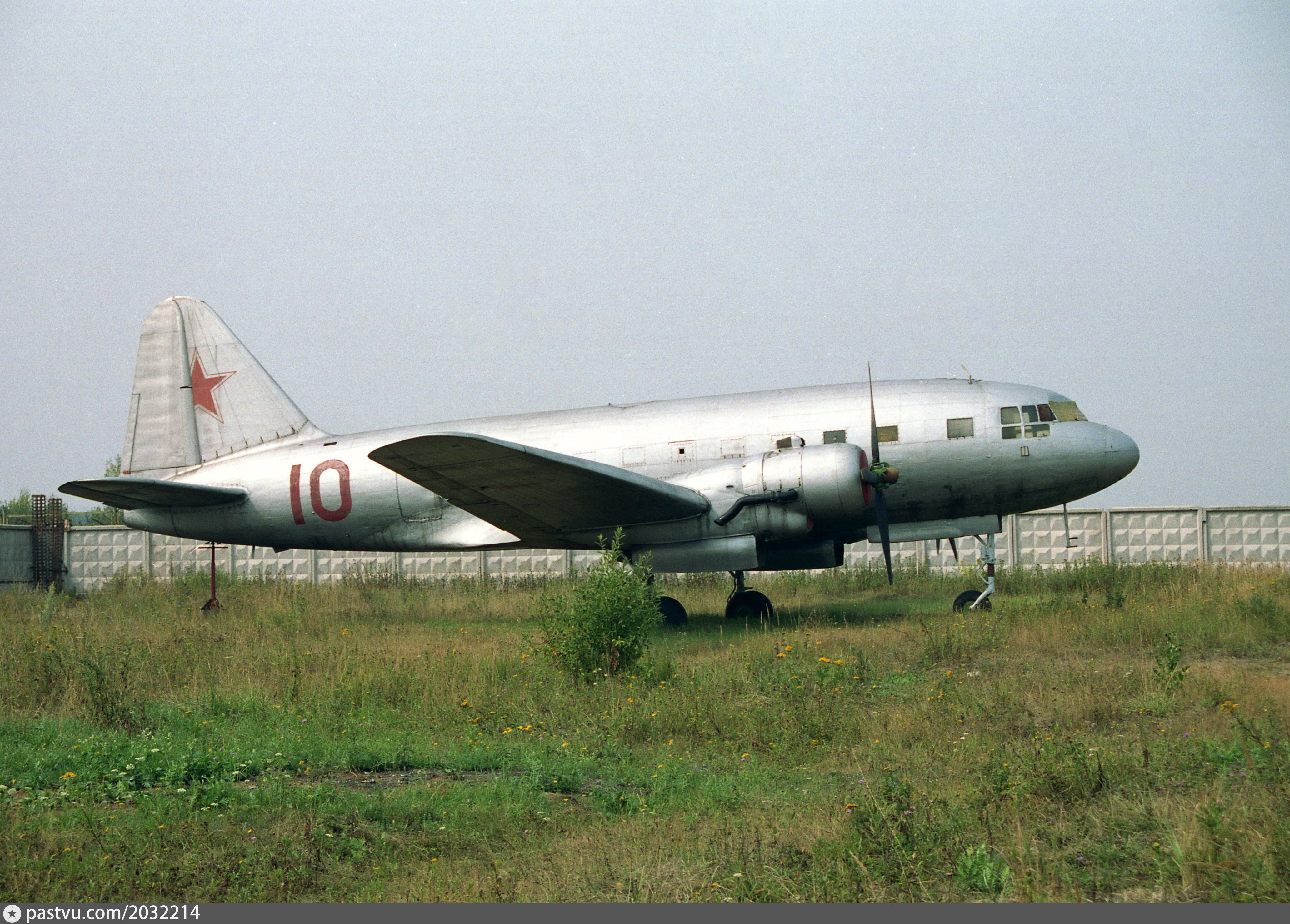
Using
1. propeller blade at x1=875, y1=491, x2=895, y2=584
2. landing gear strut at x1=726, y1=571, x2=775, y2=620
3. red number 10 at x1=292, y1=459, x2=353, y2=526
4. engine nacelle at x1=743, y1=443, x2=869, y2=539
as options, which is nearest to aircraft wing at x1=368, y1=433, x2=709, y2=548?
engine nacelle at x1=743, y1=443, x2=869, y2=539

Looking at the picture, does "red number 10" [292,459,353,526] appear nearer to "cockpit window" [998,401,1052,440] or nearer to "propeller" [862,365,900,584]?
"propeller" [862,365,900,584]

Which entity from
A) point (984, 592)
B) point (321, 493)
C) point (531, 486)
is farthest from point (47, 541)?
point (984, 592)

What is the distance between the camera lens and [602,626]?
1097cm

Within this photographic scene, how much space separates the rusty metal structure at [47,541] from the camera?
1174 inches

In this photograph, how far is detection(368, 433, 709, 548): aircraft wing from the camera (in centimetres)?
1338

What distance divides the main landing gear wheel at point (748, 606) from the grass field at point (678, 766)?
2.66 metres

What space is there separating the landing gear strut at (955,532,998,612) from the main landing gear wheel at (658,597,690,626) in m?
4.69

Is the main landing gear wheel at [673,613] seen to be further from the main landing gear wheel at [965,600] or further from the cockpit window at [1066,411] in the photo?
the cockpit window at [1066,411]

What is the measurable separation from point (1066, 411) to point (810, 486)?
4.86 metres

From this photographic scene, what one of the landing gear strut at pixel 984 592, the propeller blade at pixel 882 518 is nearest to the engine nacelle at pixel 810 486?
the propeller blade at pixel 882 518

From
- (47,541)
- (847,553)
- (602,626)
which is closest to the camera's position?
(602,626)

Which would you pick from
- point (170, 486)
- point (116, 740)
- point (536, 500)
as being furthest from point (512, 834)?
point (170, 486)

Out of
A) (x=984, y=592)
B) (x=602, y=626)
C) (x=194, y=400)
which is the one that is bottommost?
(x=984, y=592)

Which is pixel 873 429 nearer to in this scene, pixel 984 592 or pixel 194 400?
pixel 984 592
